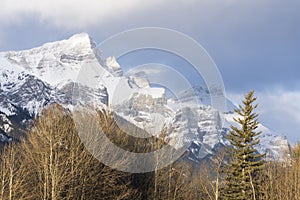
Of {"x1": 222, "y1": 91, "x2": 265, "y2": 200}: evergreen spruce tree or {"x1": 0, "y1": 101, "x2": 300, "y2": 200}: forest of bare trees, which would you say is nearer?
{"x1": 0, "y1": 101, "x2": 300, "y2": 200}: forest of bare trees

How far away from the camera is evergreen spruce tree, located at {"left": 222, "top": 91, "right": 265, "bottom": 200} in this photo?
147ft

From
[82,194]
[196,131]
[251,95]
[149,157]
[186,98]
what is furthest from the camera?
[251,95]

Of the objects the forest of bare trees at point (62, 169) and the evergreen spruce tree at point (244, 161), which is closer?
the forest of bare trees at point (62, 169)

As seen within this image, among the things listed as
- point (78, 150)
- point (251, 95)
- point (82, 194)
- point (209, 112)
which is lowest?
point (82, 194)

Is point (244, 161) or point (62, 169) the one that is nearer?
point (62, 169)

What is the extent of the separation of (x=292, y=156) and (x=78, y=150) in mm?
36190

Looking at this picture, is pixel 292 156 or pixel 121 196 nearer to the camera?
pixel 121 196

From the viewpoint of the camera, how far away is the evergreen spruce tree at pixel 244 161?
147ft

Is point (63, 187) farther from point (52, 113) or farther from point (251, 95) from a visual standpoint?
point (251, 95)

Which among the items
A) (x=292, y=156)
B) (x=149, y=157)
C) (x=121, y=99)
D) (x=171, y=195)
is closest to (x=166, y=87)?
(x=121, y=99)

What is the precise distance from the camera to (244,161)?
46969 millimetres

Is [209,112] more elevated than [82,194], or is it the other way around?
[209,112]

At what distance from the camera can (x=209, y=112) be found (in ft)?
120

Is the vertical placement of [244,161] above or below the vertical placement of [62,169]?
above
